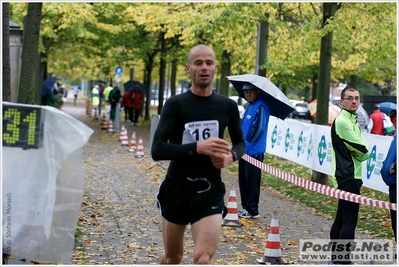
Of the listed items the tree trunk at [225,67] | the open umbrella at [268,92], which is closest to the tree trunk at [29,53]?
the open umbrella at [268,92]

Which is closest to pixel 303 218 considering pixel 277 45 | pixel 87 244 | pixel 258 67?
pixel 87 244

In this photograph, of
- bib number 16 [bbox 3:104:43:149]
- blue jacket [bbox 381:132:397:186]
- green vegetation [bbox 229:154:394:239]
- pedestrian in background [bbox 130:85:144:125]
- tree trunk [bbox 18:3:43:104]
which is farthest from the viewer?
pedestrian in background [bbox 130:85:144:125]

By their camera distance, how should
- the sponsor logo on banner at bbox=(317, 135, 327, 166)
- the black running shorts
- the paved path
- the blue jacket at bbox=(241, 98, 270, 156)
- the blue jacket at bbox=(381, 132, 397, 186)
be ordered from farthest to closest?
1. the sponsor logo on banner at bbox=(317, 135, 327, 166)
2. the blue jacket at bbox=(241, 98, 270, 156)
3. the paved path
4. the blue jacket at bbox=(381, 132, 397, 186)
5. the black running shorts

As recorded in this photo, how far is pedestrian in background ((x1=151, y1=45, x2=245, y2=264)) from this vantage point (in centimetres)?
572

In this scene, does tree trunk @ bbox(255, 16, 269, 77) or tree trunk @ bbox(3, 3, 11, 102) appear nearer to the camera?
tree trunk @ bbox(3, 3, 11, 102)

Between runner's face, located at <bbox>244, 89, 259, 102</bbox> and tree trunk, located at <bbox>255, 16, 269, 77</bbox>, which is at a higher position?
tree trunk, located at <bbox>255, 16, 269, 77</bbox>

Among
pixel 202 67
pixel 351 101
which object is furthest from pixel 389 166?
pixel 202 67

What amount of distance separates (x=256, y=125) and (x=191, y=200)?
5432mm

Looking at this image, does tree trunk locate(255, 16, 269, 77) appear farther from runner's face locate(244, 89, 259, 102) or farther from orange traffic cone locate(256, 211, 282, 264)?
orange traffic cone locate(256, 211, 282, 264)

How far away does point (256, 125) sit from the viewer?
11.2 metres

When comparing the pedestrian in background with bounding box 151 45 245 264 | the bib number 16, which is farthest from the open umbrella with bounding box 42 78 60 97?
the pedestrian in background with bounding box 151 45 245 264

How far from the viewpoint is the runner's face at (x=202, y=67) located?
5785mm

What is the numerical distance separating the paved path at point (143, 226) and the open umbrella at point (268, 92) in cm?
162

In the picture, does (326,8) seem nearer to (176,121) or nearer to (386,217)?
(386,217)
